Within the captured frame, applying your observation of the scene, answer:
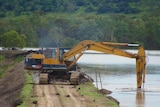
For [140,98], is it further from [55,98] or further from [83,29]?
[83,29]

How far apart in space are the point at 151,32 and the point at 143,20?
15531 mm

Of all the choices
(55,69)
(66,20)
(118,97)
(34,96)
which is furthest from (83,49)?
(66,20)

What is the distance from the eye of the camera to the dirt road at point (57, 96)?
2903 centimetres

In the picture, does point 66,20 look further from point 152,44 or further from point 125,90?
point 125,90

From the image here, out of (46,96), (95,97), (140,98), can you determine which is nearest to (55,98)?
(46,96)

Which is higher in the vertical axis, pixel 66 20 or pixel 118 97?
pixel 66 20

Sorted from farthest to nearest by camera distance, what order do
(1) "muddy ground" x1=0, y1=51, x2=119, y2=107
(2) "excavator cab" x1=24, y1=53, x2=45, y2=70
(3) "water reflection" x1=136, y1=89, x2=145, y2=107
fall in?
(2) "excavator cab" x1=24, y1=53, x2=45, y2=70 → (3) "water reflection" x1=136, y1=89, x2=145, y2=107 → (1) "muddy ground" x1=0, y1=51, x2=119, y2=107

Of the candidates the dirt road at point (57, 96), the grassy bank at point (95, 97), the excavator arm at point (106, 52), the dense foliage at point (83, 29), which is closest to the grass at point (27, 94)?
the dirt road at point (57, 96)

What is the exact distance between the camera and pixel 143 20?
191m

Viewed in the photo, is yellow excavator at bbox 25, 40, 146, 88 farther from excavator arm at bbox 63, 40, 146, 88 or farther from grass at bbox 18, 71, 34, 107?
grass at bbox 18, 71, 34, 107

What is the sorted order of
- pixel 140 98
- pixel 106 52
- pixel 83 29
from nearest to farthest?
pixel 140 98 < pixel 106 52 < pixel 83 29

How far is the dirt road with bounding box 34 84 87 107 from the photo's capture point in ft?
95.2

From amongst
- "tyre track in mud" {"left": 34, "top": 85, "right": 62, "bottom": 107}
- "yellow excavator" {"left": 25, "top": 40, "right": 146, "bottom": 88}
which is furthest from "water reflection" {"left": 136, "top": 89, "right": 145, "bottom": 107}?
"tyre track in mud" {"left": 34, "top": 85, "right": 62, "bottom": 107}

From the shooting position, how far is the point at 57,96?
107 ft
